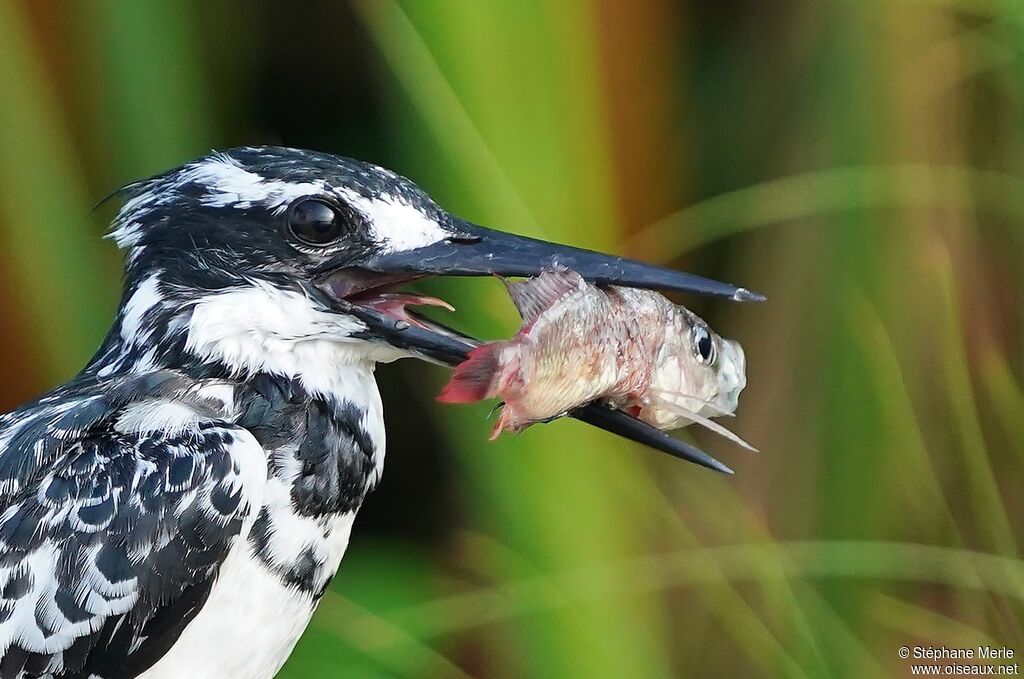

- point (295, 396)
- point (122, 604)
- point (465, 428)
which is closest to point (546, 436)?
point (465, 428)

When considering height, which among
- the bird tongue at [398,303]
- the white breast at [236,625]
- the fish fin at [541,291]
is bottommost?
the white breast at [236,625]

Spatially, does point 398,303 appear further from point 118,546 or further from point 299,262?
point 118,546

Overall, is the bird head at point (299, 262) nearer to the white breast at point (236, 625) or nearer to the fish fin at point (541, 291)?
the fish fin at point (541, 291)

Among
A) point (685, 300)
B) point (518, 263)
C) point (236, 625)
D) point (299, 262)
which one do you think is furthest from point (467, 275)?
point (685, 300)

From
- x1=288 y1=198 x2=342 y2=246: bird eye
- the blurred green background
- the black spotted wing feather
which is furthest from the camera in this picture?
the blurred green background

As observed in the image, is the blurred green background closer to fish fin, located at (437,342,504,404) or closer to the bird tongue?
the bird tongue

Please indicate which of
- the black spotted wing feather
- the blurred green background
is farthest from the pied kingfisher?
the blurred green background

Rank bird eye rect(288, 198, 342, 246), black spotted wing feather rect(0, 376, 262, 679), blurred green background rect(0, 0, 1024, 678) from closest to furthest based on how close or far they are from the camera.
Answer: black spotted wing feather rect(0, 376, 262, 679) → bird eye rect(288, 198, 342, 246) → blurred green background rect(0, 0, 1024, 678)

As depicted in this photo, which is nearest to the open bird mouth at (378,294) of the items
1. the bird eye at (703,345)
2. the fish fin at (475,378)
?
the fish fin at (475,378)
